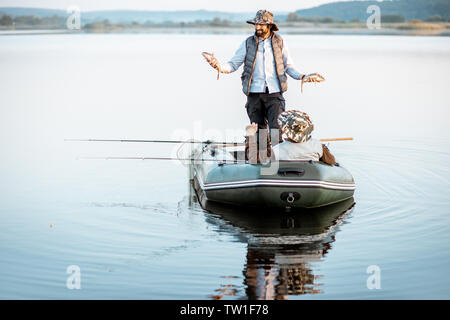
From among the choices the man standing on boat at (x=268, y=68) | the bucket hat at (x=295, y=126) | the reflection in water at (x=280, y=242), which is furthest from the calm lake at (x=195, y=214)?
the man standing on boat at (x=268, y=68)

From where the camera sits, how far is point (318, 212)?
34.7ft

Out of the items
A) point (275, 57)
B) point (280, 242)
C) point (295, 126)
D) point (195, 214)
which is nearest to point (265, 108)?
point (275, 57)

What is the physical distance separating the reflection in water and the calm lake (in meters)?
0.02

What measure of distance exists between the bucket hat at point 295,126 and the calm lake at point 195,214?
3.02ft

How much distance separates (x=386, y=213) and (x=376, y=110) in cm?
1092

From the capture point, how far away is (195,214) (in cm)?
1046

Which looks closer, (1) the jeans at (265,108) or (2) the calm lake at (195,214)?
(2) the calm lake at (195,214)

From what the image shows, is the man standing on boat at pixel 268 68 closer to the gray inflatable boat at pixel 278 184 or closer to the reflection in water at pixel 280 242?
the gray inflatable boat at pixel 278 184

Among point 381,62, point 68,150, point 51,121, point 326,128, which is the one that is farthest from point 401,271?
point 381,62

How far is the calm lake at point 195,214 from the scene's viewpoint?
798 cm

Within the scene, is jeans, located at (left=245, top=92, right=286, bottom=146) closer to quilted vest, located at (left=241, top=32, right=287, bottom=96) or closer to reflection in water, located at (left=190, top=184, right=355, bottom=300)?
quilted vest, located at (left=241, top=32, right=287, bottom=96)

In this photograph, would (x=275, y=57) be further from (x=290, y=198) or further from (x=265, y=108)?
(x=290, y=198)
